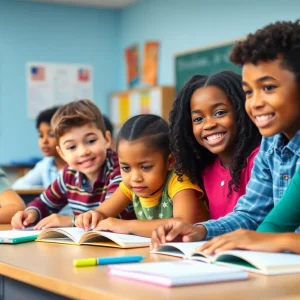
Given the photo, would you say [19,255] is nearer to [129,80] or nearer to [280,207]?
[280,207]

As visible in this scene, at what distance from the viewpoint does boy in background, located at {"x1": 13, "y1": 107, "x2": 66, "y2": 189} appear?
14.3ft

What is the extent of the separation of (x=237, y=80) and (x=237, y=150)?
21cm

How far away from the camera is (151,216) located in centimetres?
209

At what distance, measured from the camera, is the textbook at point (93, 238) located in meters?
1.64

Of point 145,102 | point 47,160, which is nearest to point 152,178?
point 47,160

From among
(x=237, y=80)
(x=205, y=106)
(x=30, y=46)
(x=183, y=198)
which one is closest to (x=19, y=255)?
(x=183, y=198)

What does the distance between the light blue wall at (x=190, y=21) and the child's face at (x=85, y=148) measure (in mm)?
3316

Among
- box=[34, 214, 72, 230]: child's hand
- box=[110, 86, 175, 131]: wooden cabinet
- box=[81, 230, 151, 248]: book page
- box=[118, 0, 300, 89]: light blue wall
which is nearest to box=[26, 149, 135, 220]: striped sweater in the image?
box=[34, 214, 72, 230]: child's hand

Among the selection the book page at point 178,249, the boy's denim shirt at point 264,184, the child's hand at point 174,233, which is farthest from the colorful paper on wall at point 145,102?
the book page at point 178,249

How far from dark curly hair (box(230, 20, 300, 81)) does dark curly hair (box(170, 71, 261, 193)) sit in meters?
0.40

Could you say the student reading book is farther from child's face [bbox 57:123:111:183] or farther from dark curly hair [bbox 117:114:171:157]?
child's face [bbox 57:123:111:183]

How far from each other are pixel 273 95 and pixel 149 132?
603 millimetres

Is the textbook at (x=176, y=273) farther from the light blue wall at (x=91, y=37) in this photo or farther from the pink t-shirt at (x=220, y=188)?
the light blue wall at (x=91, y=37)

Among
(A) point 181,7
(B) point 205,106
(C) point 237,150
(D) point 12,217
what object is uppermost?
(A) point 181,7
